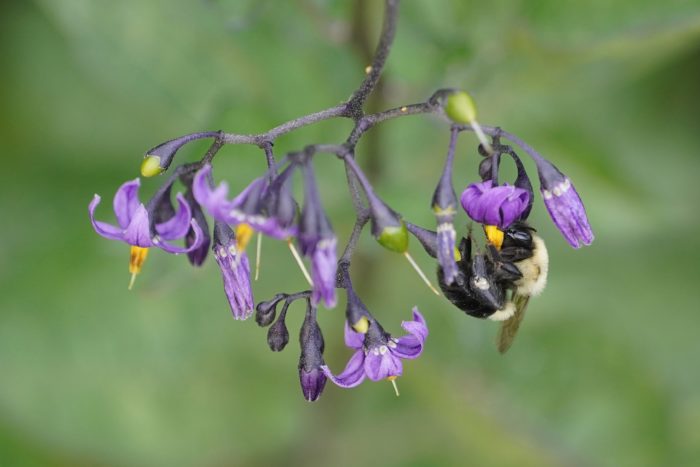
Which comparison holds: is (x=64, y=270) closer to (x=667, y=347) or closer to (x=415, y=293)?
(x=415, y=293)

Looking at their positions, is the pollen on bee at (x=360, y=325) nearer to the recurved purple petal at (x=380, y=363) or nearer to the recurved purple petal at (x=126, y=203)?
the recurved purple petal at (x=380, y=363)

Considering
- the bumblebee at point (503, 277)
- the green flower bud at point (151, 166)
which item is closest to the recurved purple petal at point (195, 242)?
the green flower bud at point (151, 166)

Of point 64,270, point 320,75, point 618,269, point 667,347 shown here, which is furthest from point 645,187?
point 64,270

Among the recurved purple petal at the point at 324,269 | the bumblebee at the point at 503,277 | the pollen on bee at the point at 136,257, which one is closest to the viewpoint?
the recurved purple petal at the point at 324,269

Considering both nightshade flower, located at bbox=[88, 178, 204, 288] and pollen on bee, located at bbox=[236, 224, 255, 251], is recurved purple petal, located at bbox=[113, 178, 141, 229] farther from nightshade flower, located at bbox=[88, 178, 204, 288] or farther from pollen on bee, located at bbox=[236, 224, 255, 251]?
pollen on bee, located at bbox=[236, 224, 255, 251]

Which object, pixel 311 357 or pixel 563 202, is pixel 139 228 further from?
pixel 563 202

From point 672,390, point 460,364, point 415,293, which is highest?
point 415,293
